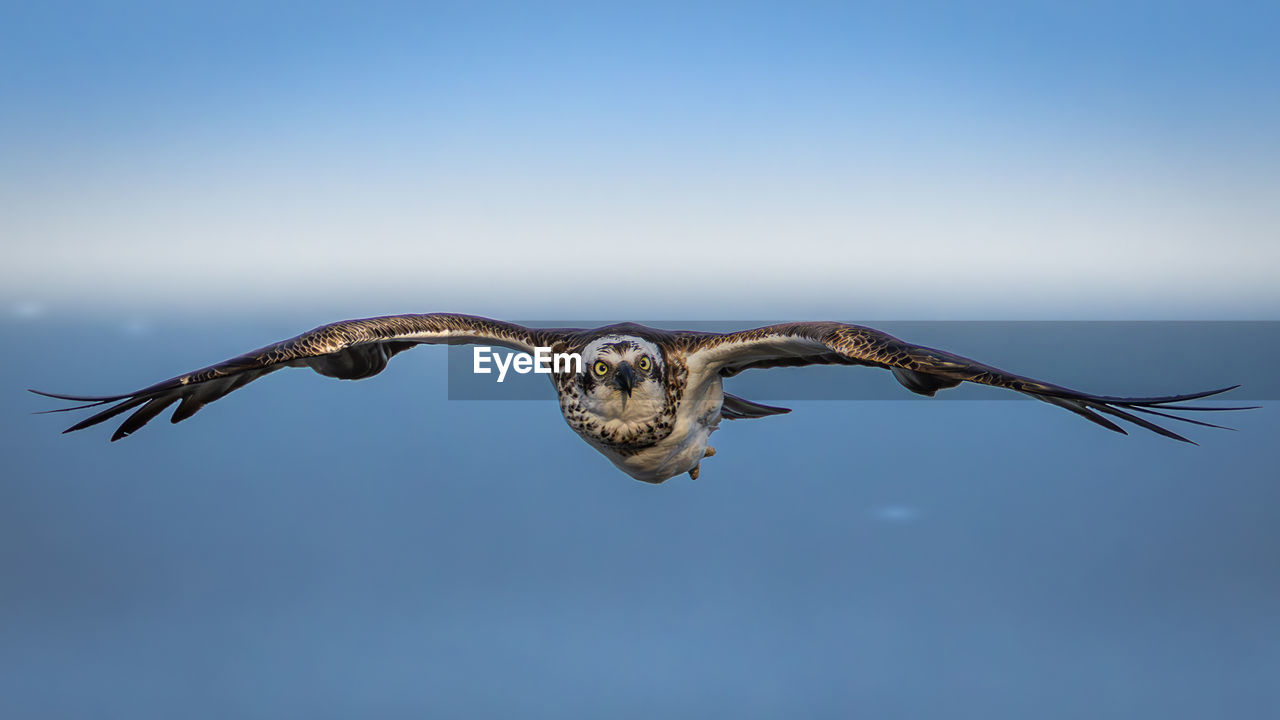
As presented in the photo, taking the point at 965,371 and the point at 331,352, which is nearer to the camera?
the point at 965,371

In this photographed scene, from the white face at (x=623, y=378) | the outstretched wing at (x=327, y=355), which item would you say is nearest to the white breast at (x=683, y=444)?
the white face at (x=623, y=378)

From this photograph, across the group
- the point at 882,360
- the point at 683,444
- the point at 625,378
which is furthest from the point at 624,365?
the point at 882,360

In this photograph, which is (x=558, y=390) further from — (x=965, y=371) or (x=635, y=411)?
(x=965, y=371)

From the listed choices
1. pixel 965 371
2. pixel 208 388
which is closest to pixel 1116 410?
pixel 965 371

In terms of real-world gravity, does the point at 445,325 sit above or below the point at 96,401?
above

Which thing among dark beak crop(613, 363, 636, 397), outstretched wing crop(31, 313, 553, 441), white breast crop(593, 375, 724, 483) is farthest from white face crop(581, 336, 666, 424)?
outstretched wing crop(31, 313, 553, 441)

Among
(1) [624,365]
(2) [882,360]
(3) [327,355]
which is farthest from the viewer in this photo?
(3) [327,355]

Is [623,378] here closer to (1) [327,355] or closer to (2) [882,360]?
(2) [882,360]

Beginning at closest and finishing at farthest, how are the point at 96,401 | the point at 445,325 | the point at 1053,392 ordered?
the point at 1053,392 < the point at 96,401 < the point at 445,325
